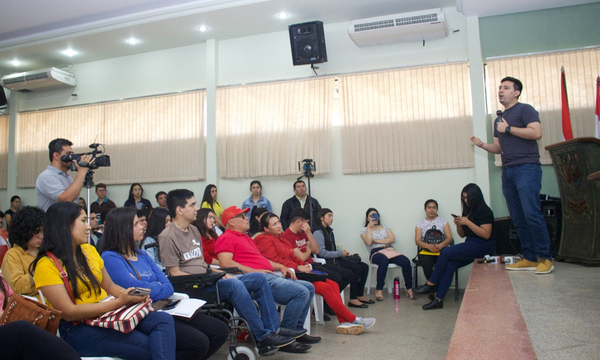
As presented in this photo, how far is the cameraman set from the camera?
3217 millimetres

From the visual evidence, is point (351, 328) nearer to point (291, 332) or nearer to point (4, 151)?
point (291, 332)

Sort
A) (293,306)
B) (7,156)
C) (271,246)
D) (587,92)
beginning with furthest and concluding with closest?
(7,156), (587,92), (271,246), (293,306)

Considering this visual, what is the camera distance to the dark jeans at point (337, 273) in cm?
461

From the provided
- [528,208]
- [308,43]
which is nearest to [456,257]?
[528,208]

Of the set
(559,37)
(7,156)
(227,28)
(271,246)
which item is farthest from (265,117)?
(7,156)

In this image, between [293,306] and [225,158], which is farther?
[225,158]

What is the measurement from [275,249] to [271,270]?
363 mm

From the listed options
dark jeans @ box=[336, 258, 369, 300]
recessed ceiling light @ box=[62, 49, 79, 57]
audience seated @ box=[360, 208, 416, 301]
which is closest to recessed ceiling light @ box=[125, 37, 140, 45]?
recessed ceiling light @ box=[62, 49, 79, 57]

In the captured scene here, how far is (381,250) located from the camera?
5.72 m

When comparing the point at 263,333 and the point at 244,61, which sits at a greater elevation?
the point at 244,61

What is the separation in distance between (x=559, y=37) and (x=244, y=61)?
398 cm

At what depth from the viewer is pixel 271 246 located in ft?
13.4

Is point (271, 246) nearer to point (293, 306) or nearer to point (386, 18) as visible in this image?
point (293, 306)

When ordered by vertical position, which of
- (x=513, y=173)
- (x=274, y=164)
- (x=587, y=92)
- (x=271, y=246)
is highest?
(x=587, y=92)
